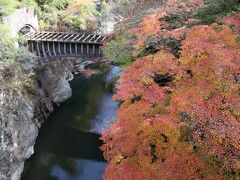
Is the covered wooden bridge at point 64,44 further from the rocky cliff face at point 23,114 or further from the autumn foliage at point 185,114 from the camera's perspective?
the autumn foliage at point 185,114

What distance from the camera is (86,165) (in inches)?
931

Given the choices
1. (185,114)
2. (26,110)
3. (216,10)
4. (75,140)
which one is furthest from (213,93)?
(75,140)

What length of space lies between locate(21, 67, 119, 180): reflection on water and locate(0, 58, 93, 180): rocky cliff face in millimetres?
930

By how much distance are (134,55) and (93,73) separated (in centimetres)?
2063

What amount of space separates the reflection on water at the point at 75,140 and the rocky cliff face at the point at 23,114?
→ 930 millimetres

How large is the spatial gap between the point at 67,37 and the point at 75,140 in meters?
8.90

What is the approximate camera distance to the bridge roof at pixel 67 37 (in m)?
26.4

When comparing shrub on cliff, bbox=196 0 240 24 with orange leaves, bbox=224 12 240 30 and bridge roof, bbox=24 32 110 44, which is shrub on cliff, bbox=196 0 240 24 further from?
bridge roof, bbox=24 32 110 44

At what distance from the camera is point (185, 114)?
10766 millimetres

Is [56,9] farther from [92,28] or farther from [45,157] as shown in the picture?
[45,157]

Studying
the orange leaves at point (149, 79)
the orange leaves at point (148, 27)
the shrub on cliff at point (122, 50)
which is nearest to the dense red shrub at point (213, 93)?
the orange leaves at point (149, 79)

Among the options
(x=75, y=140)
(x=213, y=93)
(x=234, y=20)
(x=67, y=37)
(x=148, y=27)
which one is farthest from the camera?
(x=67, y=37)

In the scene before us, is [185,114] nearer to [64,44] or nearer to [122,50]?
[122,50]

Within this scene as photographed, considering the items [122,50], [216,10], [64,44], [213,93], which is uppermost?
[216,10]
